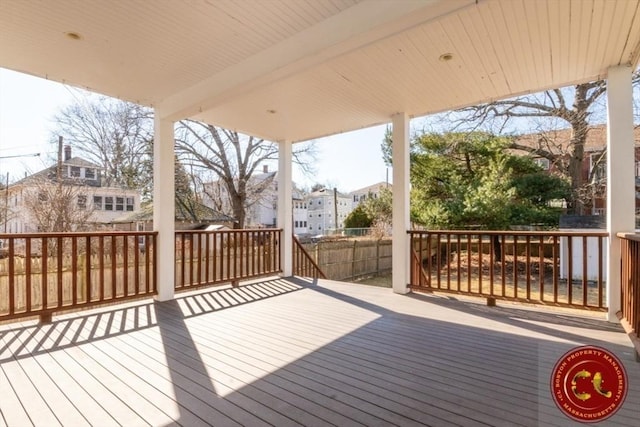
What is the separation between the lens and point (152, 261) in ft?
14.5

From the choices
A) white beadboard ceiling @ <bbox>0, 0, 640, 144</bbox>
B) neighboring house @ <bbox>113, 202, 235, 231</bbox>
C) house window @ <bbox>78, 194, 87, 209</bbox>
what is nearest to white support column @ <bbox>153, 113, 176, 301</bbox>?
white beadboard ceiling @ <bbox>0, 0, 640, 144</bbox>

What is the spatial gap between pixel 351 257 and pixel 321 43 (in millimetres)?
7562

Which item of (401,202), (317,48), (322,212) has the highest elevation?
(317,48)

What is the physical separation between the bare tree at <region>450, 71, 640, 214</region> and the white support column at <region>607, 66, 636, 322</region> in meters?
5.17

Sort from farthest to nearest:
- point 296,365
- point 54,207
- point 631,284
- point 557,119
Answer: point 54,207, point 557,119, point 631,284, point 296,365

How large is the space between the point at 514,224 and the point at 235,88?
291 inches

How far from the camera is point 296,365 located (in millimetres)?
2463

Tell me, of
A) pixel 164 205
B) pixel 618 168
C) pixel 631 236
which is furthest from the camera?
pixel 164 205

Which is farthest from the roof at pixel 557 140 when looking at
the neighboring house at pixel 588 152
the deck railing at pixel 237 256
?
the deck railing at pixel 237 256

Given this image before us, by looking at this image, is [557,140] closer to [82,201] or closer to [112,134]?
[112,134]

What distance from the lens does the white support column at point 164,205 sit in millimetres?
4383

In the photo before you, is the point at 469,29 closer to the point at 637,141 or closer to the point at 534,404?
the point at 534,404

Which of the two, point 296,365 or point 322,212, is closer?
point 296,365

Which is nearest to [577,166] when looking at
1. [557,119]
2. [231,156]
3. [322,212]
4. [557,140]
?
[557,140]
